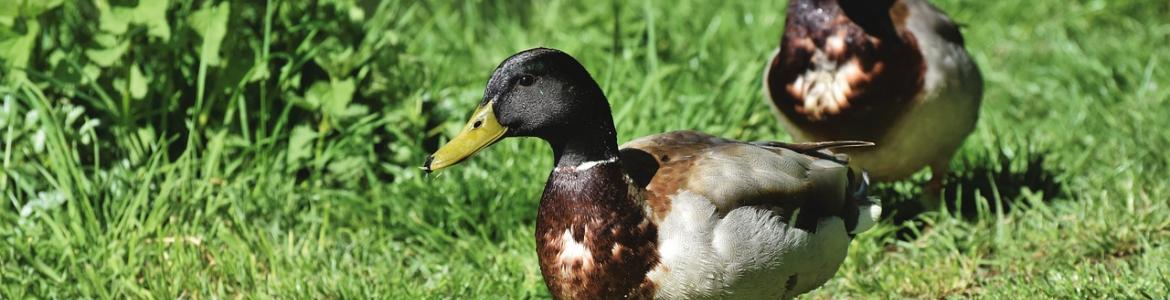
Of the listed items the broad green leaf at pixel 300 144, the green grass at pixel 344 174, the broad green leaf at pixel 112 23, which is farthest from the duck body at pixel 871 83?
the broad green leaf at pixel 112 23

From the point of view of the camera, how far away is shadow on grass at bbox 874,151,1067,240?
466 centimetres

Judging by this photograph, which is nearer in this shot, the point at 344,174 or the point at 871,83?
the point at 871,83

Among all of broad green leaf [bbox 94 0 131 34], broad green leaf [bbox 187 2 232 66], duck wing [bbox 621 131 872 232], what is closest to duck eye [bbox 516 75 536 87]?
duck wing [bbox 621 131 872 232]

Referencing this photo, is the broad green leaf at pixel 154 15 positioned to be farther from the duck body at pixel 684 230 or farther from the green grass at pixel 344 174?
the duck body at pixel 684 230

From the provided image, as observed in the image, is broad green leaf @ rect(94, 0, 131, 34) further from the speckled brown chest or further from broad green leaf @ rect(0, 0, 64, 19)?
the speckled brown chest

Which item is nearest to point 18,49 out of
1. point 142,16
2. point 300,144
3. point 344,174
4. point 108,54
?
point 108,54

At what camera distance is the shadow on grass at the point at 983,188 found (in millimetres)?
4664

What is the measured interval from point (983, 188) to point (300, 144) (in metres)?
2.13

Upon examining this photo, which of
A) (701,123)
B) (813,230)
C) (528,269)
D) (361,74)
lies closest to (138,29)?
(361,74)

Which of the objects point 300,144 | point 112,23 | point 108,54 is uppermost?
point 112,23

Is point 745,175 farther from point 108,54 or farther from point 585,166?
point 108,54

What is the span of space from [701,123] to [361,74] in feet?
3.64

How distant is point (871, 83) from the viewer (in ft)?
13.5

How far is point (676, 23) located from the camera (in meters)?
6.17
